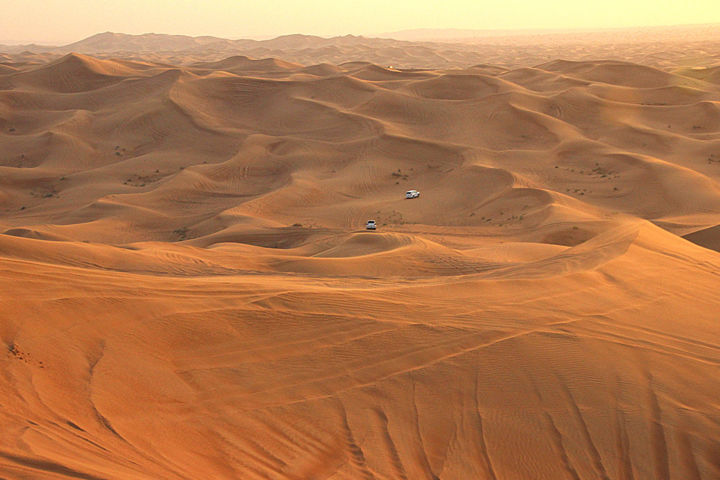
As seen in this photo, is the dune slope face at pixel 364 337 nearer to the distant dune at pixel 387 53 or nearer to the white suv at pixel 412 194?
the white suv at pixel 412 194

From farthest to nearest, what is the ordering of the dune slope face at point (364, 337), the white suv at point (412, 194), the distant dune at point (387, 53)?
1. the distant dune at point (387, 53)
2. the white suv at point (412, 194)
3. the dune slope face at point (364, 337)

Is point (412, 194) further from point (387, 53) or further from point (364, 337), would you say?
point (387, 53)

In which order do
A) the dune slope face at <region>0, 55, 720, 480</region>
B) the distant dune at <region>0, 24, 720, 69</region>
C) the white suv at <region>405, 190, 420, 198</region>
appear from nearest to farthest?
1. the dune slope face at <region>0, 55, 720, 480</region>
2. the white suv at <region>405, 190, 420, 198</region>
3. the distant dune at <region>0, 24, 720, 69</region>

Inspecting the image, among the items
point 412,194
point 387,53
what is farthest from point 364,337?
point 387,53

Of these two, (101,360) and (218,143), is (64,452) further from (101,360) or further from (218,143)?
(218,143)

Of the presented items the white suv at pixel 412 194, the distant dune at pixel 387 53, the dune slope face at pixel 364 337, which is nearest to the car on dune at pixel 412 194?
the white suv at pixel 412 194

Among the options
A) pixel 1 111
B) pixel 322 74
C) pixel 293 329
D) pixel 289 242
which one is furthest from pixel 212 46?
pixel 293 329

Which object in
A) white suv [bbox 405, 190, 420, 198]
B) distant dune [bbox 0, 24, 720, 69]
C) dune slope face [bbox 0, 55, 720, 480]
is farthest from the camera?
distant dune [bbox 0, 24, 720, 69]

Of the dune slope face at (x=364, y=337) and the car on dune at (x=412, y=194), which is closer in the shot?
the dune slope face at (x=364, y=337)

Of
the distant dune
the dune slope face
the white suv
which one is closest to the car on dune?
the white suv

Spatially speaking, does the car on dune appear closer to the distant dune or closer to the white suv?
the white suv

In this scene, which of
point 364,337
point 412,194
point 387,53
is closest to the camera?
point 364,337
